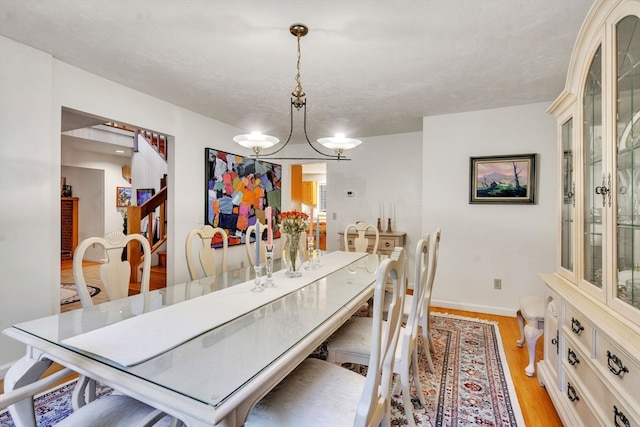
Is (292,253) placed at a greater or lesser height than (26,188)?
lesser

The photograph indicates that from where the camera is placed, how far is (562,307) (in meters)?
1.76

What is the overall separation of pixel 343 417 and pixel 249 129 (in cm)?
408

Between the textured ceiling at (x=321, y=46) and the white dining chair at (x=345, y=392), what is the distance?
161 cm

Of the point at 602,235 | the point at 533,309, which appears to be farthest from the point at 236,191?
the point at 602,235

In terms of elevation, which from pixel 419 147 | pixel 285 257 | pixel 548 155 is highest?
pixel 419 147

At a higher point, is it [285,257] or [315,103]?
[315,103]

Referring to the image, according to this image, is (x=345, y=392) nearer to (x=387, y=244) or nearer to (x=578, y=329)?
(x=578, y=329)

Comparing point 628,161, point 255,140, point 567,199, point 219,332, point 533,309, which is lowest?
point 533,309

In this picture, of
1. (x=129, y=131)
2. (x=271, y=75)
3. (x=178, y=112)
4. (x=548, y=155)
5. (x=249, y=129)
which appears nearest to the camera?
(x=271, y=75)

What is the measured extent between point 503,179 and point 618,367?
8.64 feet

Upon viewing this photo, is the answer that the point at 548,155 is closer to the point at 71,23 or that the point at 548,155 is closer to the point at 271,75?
the point at 271,75

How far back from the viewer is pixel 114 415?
1088mm

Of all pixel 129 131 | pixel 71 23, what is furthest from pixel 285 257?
pixel 129 131

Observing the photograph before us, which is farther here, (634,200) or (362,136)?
(362,136)
